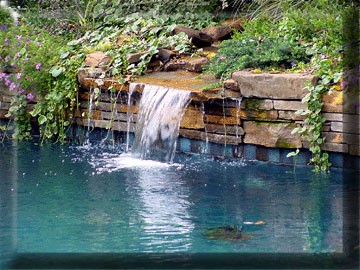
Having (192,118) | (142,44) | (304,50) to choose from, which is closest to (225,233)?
(192,118)

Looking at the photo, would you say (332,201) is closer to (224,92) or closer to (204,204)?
(204,204)

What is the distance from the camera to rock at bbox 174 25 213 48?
9141 mm

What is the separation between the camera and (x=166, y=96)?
780 centimetres

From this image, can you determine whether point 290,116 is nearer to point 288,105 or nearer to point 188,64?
point 288,105

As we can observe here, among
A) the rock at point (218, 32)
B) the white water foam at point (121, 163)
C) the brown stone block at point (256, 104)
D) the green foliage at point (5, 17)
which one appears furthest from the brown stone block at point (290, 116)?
the green foliage at point (5, 17)

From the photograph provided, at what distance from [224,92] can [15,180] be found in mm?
2006

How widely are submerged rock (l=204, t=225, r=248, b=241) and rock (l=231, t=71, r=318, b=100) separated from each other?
201 cm

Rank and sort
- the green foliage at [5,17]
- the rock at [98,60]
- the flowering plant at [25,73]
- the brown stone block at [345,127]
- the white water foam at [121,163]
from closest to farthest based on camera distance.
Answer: the brown stone block at [345,127] → the white water foam at [121,163] → the rock at [98,60] → the flowering plant at [25,73] → the green foliage at [5,17]

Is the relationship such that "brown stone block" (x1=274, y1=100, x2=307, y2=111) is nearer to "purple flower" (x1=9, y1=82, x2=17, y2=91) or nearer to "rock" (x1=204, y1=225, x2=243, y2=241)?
"rock" (x1=204, y1=225, x2=243, y2=241)

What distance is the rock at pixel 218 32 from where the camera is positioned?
9375 mm

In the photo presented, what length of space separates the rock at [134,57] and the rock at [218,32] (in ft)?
3.37

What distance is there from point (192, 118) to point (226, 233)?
263 centimetres

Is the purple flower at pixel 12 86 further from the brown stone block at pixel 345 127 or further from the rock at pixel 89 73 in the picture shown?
the brown stone block at pixel 345 127

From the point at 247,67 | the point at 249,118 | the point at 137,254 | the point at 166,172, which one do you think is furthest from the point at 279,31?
the point at 137,254
